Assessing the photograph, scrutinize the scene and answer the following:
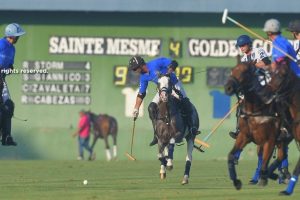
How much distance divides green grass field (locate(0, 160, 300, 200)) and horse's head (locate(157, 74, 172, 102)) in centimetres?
167

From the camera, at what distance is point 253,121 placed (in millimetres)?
19031

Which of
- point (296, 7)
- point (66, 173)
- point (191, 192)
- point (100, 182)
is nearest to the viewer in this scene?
point (191, 192)

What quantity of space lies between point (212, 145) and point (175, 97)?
60.5ft

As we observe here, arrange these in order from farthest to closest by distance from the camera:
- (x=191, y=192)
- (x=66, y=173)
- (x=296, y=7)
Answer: (x=296, y=7) < (x=66, y=173) < (x=191, y=192)

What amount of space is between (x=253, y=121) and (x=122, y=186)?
3.97 metres

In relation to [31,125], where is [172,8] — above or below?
above

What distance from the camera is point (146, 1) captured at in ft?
135

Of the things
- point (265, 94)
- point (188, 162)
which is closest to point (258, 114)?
point (265, 94)

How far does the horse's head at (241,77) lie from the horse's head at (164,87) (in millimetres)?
4139

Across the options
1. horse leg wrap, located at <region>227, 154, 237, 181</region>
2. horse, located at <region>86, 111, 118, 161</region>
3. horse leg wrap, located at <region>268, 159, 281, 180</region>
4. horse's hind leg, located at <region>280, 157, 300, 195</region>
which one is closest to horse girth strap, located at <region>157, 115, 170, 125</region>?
horse leg wrap, located at <region>268, 159, 281, 180</region>

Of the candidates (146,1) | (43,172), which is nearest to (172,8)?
(146,1)

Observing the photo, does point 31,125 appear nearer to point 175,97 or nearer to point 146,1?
point 146,1

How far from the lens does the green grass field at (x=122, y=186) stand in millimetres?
19531

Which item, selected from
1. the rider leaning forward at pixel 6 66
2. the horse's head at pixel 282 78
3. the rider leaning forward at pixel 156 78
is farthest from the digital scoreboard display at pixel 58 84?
the horse's head at pixel 282 78
